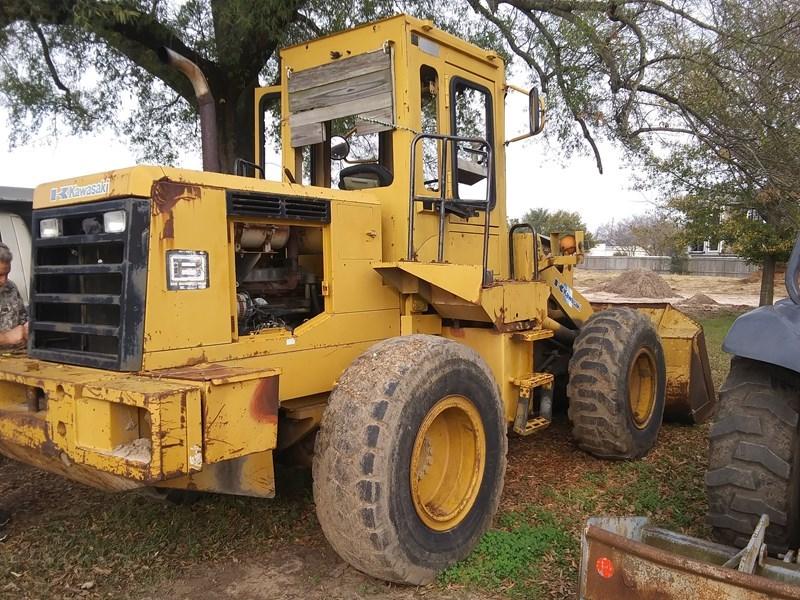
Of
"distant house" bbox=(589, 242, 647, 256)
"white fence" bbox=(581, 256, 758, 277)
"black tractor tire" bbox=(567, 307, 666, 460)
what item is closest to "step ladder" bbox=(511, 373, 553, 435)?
"black tractor tire" bbox=(567, 307, 666, 460)

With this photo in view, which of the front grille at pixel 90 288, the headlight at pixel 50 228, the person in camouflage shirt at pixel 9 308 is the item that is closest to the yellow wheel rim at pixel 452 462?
the front grille at pixel 90 288

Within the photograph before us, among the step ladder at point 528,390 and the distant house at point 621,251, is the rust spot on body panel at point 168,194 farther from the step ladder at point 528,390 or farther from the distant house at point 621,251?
the distant house at point 621,251

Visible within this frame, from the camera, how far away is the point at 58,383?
3043mm

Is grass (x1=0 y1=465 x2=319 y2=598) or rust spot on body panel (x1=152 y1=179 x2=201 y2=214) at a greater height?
rust spot on body panel (x1=152 y1=179 x2=201 y2=214)

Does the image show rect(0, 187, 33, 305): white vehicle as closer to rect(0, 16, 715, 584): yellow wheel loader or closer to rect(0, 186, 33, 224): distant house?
rect(0, 186, 33, 224): distant house

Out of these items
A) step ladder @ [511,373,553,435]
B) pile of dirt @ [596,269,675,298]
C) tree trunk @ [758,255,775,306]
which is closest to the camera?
step ladder @ [511,373,553,435]

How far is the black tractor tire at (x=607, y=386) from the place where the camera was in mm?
5012

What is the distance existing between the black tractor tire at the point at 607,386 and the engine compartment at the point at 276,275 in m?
2.14

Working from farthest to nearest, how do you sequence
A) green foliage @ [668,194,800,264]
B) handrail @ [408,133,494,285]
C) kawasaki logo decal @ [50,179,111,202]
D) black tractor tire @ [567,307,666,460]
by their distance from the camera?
green foliage @ [668,194,800,264]
black tractor tire @ [567,307,666,460]
handrail @ [408,133,494,285]
kawasaki logo decal @ [50,179,111,202]

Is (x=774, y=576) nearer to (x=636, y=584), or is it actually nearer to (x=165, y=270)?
(x=636, y=584)

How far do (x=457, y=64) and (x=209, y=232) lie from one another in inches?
89.0

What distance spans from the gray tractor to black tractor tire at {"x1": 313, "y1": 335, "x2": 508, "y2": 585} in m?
1.35

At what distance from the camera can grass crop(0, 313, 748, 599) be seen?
361 cm

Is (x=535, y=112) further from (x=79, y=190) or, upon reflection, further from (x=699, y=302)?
(x=699, y=302)
